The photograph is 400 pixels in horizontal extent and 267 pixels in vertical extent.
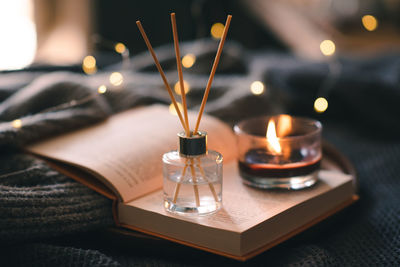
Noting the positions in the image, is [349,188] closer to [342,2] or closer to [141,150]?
[141,150]

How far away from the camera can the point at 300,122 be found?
1.99 feet

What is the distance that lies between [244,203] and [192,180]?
0.06 meters

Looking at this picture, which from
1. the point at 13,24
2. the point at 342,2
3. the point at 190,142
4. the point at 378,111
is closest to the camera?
the point at 190,142

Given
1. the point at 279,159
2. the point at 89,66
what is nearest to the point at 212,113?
the point at 279,159

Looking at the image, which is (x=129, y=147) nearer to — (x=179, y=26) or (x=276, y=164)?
(x=276, y=164)

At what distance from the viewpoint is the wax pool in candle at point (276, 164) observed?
0.54m

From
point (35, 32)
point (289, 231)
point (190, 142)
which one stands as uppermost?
point (35, 32)

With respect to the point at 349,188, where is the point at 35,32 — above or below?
above

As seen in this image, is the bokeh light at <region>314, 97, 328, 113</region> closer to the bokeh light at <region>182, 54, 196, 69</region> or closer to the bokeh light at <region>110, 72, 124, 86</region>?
the bokeh light at <region>182, 54, 196, 69</region>

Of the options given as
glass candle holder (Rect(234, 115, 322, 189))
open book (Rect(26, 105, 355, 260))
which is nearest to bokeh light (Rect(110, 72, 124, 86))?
open book (Rect(26, 105, 355, 260))

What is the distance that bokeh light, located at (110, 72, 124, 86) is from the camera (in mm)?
830

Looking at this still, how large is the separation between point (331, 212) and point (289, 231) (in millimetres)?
81

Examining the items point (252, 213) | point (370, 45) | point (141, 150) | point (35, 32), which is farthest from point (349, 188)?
point (35, 32)

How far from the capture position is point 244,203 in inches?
19.9
